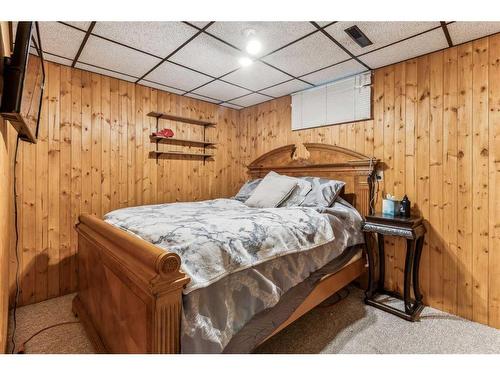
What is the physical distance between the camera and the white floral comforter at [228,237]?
50.4 inches

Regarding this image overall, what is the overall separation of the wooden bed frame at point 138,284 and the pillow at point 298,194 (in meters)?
0.42

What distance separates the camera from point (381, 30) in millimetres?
1926

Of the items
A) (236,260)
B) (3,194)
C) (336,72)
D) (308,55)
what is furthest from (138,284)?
(336,72)

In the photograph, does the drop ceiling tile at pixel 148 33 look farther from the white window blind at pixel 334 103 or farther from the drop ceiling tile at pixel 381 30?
the white window blind at pixel 334 103

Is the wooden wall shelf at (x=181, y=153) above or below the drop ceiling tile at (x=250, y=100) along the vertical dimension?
below

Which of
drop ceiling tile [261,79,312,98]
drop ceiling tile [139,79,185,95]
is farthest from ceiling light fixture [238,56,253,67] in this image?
drop ceiling tile [139,79,185,95]

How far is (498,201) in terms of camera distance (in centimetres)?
199

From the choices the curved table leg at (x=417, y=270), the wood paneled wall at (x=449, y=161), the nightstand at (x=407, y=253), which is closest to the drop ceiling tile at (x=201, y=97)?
the wood paneled wall at (x=449, y=161)

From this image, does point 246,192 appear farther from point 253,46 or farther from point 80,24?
point 80,24

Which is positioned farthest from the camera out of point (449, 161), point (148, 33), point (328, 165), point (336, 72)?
point (328, 165)

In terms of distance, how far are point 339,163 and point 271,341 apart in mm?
1887

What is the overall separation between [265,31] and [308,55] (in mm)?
559
